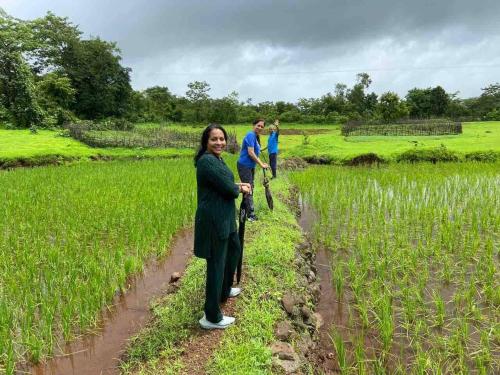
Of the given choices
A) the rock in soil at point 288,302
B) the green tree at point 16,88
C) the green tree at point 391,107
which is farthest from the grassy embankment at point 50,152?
the green tree at point 391,107

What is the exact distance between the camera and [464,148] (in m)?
16.2

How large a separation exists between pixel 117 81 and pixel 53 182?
29958 millimetres

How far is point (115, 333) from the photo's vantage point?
389 cm

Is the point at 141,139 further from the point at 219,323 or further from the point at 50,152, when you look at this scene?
the point at 219,323

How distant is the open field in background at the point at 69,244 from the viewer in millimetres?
3729

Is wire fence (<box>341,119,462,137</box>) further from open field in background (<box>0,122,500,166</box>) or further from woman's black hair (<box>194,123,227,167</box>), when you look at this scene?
woman's black hair (<box>194,123,227,167</box>)

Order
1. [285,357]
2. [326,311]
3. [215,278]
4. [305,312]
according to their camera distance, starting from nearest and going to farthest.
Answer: [285,357]
[215,278]
[305,312]
[326,311]

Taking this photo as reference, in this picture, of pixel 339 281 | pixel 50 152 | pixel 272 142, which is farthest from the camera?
pixel 50 152

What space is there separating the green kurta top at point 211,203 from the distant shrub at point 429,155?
13995 mm

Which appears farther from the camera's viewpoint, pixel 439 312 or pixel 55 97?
pixel 55 97

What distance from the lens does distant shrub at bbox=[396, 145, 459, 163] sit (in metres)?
15.6

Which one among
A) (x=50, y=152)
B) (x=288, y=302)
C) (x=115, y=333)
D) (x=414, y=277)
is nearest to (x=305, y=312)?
(x=288, y=302)

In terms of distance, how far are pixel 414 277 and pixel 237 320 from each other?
96.5 inches

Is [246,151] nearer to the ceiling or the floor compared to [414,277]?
nearer to the ceiling
